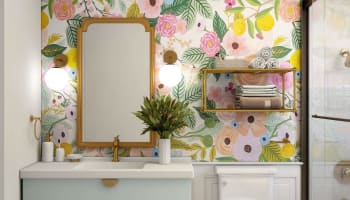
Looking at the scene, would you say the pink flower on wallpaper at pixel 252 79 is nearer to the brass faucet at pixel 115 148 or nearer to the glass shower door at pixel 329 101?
the glass shower door at pixel 329 101

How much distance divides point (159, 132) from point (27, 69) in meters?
1.04

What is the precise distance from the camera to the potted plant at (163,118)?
3369mm

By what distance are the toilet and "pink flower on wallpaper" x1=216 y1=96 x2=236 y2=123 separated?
1.34 feet

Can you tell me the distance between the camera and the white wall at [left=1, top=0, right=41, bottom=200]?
2.96 meters

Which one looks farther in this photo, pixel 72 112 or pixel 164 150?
pixel 72 112

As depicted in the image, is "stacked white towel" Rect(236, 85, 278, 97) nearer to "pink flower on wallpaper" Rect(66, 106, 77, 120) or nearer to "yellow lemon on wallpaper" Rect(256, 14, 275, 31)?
"yellow lemon on wallpaper" Rect(256, 14, 275, 31)

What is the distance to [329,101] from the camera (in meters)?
3.00

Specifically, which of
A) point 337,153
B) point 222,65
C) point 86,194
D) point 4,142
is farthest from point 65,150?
point 337,153

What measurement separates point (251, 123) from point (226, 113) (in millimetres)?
209

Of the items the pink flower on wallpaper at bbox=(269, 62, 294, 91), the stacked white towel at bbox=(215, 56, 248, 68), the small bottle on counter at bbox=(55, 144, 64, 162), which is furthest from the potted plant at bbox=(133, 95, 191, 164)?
the pink flower on wallpaper at bbox=(269, 62, 294, 91)

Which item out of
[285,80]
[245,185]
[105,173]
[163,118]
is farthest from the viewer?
[285,80]

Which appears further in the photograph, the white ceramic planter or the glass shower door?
the white ceramic planter

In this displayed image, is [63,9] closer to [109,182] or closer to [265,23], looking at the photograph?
[109,182]

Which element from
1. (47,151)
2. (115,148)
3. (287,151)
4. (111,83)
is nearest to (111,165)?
(115,148)
